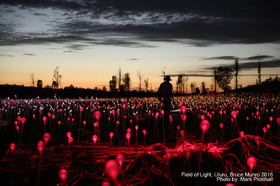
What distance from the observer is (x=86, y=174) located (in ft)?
18.9

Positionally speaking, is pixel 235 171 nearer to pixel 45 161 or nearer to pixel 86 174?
pixel 86 174

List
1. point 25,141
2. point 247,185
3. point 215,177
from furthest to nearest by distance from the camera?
point 25,141, point 215,177, point 247,185

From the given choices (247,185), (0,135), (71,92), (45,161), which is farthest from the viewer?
(71,92)

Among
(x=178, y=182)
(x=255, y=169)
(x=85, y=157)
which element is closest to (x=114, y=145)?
(x=85, y=157)

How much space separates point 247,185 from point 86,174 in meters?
3.31

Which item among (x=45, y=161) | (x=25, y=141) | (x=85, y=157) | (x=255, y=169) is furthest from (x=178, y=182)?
(x=25, y=141)

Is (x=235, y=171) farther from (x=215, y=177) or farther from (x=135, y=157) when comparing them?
(x=135, y=157)

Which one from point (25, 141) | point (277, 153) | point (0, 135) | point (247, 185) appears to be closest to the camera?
point (247, 185)

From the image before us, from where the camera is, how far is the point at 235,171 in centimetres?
586

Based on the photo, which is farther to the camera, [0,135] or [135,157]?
[0,135]

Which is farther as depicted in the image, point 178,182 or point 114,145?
point 114,145

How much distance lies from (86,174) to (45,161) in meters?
1.67

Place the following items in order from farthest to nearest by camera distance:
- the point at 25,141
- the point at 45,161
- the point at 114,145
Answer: the point at 25,141 < the point at 114,145 < the point at 45,161

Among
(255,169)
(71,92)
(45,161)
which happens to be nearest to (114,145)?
(45,161)
